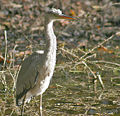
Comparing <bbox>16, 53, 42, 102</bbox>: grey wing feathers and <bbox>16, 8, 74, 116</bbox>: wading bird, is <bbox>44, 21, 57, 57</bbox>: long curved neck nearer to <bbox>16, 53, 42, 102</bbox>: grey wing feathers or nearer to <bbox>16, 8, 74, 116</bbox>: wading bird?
<bbox>16, 8, 74, 116</bbox>: wading bird

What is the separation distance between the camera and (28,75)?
5473 mm

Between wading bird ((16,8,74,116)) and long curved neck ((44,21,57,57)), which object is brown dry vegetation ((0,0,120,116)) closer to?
wading bird ((16,8,74,116))

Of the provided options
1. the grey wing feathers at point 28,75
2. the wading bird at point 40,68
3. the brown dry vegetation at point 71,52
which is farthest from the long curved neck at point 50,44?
the brown dry vegetation at point 71,52

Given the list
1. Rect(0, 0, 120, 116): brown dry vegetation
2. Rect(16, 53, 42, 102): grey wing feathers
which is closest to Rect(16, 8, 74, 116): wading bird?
Rect(16, 53, 42, 102): grey wing feathers

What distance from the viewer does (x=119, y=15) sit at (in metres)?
13.0

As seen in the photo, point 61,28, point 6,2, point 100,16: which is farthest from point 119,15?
point 6,2

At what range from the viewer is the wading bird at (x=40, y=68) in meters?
5.22

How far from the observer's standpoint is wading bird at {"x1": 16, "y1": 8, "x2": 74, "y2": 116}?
522 centimetres

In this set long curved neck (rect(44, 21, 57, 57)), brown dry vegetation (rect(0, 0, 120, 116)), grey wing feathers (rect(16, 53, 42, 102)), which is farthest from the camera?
brown dry vegetation (rect(0, 0, 120, 116))

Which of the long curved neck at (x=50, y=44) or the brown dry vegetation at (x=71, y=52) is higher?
the long curved neck at (x=50, y=44)

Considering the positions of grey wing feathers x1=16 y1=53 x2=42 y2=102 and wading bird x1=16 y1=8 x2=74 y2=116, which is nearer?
wading bird x1=16 y1=8 x2=74 y2=116

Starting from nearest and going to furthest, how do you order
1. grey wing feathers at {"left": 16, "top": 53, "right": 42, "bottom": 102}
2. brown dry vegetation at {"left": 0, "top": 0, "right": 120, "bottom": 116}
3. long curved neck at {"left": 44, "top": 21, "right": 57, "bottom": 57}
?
long curved neck at {"left": 44, "top": 21, "right": 57, "bottom": 57}
grey wing feathers at {"left": 16, "top": 53, "right": 42, "bottom": 102}
brown dry vegetation at {"left": 0, "top": 0, "right": 120, "bottom": 116}

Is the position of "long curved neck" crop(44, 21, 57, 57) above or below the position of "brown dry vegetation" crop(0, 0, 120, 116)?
above

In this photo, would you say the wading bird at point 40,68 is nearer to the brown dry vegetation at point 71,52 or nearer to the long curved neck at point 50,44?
the long curved neck at point 50,44
